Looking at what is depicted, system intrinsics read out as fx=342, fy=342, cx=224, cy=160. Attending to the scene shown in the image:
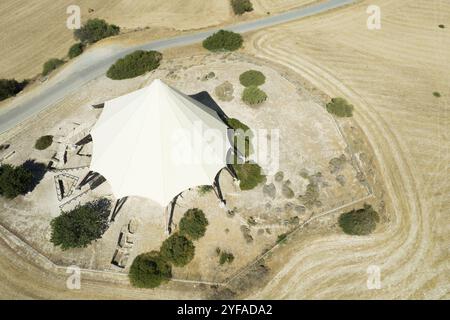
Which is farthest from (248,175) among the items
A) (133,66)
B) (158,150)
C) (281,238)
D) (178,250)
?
(133,66)

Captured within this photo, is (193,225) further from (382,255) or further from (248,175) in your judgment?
(382,255)

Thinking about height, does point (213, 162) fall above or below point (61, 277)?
above

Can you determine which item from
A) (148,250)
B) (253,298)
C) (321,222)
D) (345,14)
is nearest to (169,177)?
(148,250)

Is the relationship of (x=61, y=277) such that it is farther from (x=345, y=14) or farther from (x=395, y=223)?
(x=345, y=14)

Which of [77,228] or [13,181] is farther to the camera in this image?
[13,181]

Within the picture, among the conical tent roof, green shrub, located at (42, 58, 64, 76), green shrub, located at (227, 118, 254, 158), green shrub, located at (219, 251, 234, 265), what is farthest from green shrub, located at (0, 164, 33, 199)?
green shrub, located at (227, 118, 254, 158)

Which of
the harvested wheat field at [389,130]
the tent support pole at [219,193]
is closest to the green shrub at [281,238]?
the harvested wheat field at [389,130]

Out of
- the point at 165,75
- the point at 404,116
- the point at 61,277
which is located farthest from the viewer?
the point at 165,75
